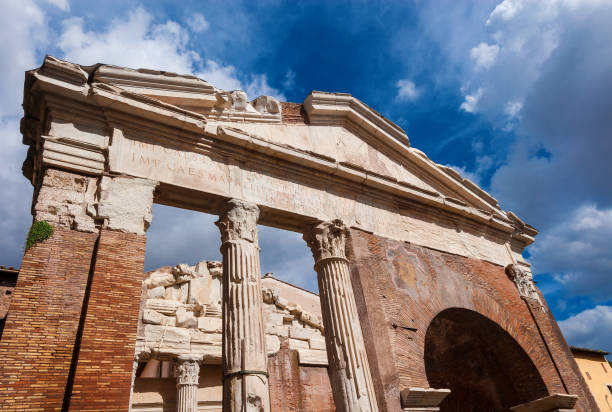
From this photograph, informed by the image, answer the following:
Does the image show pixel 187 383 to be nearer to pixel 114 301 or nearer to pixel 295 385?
pixel 295 385

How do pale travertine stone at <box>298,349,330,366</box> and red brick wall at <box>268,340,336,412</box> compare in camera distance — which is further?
pale travertine stone at <box>298,349,330,366</box>

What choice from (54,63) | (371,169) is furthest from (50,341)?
(371,169)

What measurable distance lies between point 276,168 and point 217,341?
6.41 metres

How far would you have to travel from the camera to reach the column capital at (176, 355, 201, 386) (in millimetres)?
11188

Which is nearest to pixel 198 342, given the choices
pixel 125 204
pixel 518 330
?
pixel 125 204

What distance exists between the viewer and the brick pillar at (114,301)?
4.74m

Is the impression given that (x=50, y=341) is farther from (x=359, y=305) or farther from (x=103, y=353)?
(x=359, y=305)

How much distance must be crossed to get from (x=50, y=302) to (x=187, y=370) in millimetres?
7027

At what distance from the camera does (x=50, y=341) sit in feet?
15.7

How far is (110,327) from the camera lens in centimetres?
515

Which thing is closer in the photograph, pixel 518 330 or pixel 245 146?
pixel 245 146

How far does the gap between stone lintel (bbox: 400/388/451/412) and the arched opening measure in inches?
87.1

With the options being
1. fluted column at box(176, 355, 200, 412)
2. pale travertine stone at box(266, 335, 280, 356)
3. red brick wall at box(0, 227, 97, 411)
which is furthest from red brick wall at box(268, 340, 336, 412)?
red brick wall at box(0, 227, 97, 411)

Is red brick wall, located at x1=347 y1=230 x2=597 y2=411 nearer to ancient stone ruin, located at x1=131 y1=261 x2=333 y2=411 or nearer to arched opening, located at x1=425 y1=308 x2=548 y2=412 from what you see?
arched opening, located at x1=425 y1=308 x2=548 y2=412
